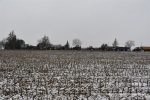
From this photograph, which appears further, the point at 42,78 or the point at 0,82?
the point at 42,78

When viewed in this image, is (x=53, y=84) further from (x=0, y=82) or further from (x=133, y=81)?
(x=133, y=81)

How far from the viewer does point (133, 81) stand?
16.2 meters

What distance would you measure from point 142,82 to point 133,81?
0.51 meters

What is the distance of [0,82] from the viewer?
1598cm

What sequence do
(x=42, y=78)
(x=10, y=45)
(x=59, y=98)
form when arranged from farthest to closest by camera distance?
1. (x=10, y=45)
2. (x=42, y=78)
3. (x=59, y=98)

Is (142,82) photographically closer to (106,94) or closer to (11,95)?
(106,94)

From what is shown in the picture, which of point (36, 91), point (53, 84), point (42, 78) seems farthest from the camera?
point (42, 78)

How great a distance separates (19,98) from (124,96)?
451 cm

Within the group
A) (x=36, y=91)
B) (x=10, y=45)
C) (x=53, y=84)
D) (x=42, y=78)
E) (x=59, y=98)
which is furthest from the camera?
(x=10, y=45)

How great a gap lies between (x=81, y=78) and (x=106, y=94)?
14.9 feet

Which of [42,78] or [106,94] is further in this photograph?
[42,78]

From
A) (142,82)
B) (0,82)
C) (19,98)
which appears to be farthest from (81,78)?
(19,98)

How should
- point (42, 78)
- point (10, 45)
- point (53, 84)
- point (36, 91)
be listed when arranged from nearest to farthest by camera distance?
point (36, 91), point (53, 84), point (42, 78), point (10, 45)

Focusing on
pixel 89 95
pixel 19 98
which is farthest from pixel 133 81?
pixel 19 98
